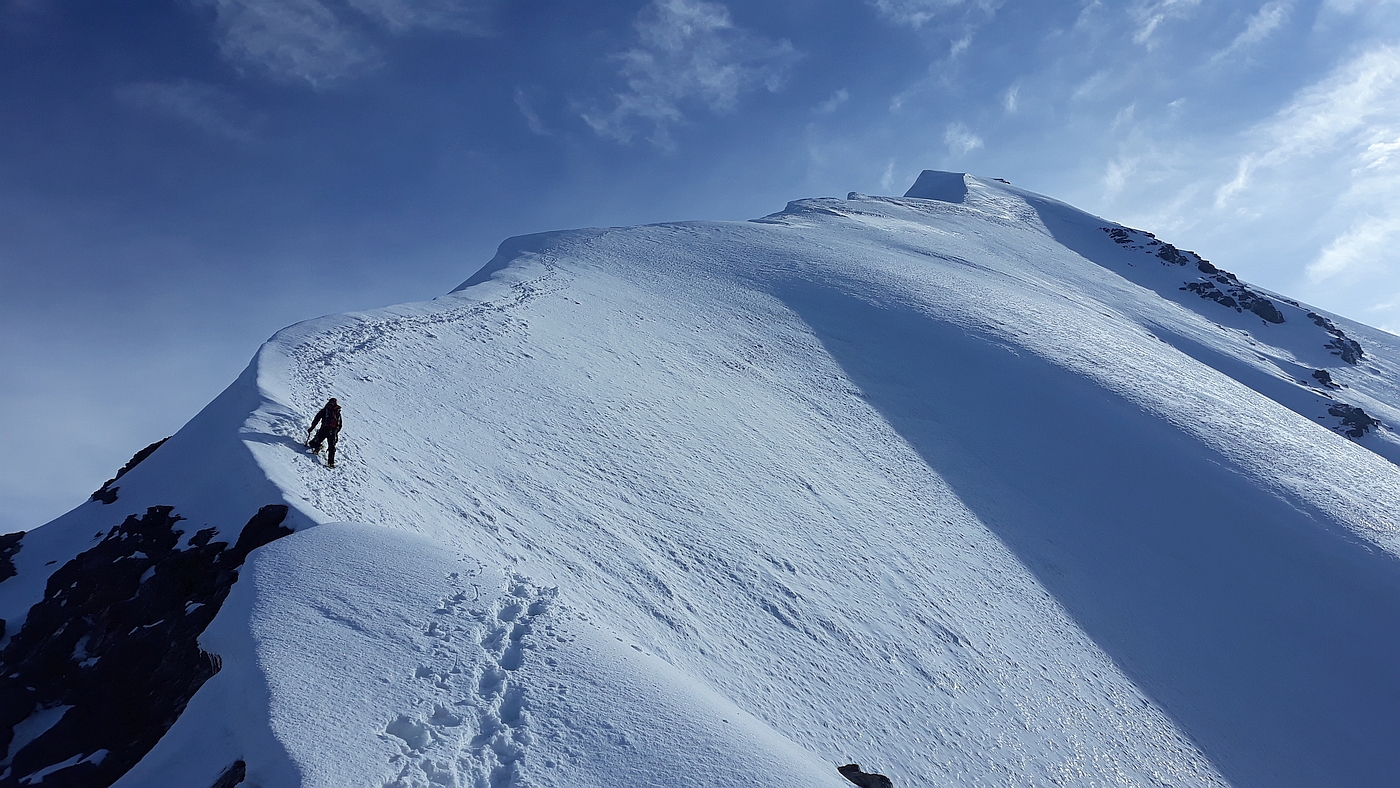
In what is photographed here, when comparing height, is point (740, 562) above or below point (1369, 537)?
below

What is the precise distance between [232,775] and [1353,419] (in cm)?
4273

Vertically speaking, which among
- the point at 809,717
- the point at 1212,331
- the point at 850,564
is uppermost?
the point at 1212,331

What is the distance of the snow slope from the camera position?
671 centimetres

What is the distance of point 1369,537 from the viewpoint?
19141 millimetres

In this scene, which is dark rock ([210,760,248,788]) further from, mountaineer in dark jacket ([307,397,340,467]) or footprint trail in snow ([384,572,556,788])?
mountaineer in dark jacket ([307,397,340,467])

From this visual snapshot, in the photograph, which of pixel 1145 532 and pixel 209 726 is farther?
pixel 1145 532

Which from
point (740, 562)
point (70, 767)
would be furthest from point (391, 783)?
point (740, 562)

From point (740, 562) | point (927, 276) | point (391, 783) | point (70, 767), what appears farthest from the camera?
point (927, 276)

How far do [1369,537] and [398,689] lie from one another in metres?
25.8

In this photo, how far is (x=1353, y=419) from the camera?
30719mm

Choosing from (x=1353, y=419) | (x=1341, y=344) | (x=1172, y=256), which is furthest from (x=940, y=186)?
(x=1353, y=419)

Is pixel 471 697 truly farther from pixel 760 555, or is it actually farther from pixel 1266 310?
pixel 1266 310

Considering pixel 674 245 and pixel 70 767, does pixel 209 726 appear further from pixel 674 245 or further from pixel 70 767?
pixel 674 245

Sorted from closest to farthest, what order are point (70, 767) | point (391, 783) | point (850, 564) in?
1. point (391, 783)
2. point (70, 767)
3. point (850, 564)
